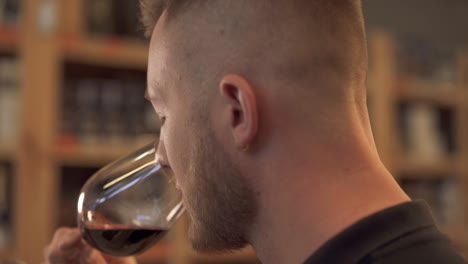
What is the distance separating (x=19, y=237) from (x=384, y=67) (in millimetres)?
1847

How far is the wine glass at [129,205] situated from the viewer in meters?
0.99

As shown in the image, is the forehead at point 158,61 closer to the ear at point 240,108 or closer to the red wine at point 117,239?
the ear at point 240,108

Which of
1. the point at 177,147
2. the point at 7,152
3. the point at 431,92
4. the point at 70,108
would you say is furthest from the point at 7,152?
the point at 431,92

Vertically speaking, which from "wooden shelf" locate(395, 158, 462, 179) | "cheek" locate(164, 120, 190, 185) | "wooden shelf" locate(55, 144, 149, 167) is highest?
"cheek" locate(164, 120, 190, 185)

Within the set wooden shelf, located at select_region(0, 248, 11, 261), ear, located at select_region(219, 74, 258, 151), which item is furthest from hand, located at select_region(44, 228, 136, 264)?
wooden shelf, located at select_region(0, 248, 11, 261)

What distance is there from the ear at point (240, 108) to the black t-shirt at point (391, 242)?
160 mm

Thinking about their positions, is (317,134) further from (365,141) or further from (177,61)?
(177,61)

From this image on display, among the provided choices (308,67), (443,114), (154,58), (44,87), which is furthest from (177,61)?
(443,114)

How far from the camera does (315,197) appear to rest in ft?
2.39

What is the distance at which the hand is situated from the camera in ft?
3.37

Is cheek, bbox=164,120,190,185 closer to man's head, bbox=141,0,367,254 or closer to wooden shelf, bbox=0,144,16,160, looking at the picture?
man's head, bbox=141,0,367,254

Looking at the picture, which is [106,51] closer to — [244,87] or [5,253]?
[5,253]

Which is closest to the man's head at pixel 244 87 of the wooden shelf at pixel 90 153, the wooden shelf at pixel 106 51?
the wooden shelf at pixel 90 153

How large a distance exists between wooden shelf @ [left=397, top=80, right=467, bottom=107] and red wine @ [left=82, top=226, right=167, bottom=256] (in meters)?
2.41
